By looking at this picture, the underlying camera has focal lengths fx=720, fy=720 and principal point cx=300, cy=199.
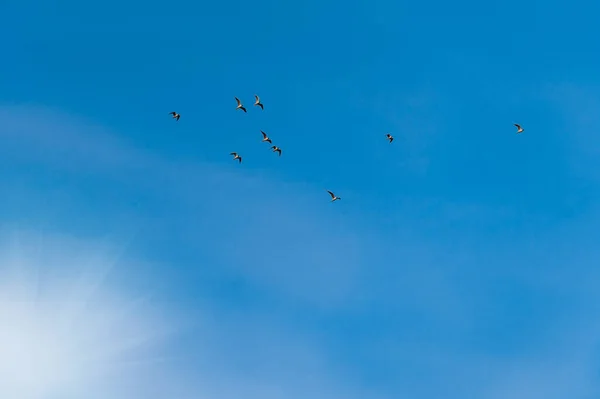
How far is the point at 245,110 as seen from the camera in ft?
653
